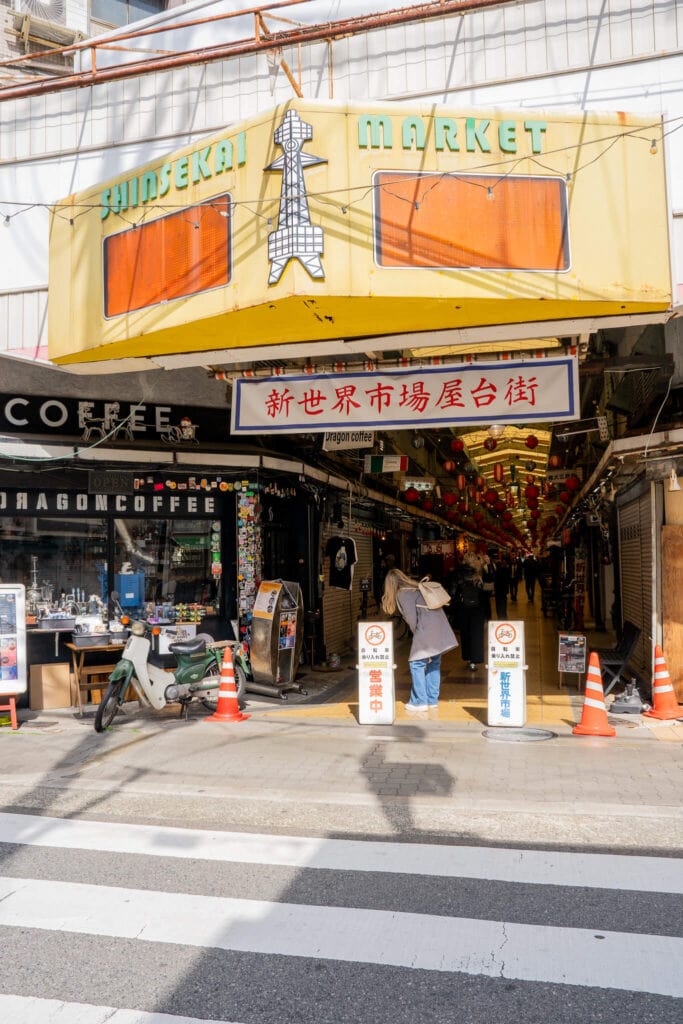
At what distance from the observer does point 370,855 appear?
5.88 meters

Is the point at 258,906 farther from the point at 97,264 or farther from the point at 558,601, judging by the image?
the point at 558,601

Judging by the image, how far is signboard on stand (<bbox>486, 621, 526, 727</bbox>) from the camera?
386 inches

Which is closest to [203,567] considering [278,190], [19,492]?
[19,492]

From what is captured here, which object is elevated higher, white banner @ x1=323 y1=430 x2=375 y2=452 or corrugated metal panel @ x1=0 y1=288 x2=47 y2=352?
corrugated metal panel @ x1=0 y1=288 x2=47 y2=352

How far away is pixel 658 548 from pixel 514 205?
17.0 feet

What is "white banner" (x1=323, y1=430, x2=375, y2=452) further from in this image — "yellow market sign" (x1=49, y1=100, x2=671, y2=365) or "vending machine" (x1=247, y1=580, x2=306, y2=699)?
"yellow market sign" (x1=49, y1=100, x2=671, y2=365)

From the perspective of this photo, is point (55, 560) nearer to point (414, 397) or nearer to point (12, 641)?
point (12, 641)

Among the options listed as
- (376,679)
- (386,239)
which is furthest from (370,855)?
(386,239)

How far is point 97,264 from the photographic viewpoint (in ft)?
31.5

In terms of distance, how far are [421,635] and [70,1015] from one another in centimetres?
744

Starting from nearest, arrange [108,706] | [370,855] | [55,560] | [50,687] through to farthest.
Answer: [370,855] < [108,706] < [50,687] < [55,560]

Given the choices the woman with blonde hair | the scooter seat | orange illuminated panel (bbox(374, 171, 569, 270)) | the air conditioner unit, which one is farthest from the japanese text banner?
the air conditioner unit

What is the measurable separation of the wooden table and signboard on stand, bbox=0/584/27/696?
1.20m

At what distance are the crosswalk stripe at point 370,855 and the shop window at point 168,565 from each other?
6.17 m
